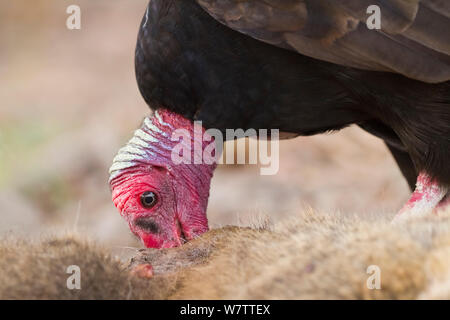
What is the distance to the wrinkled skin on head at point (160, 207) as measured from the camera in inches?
133

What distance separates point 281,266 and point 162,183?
1.27 metres

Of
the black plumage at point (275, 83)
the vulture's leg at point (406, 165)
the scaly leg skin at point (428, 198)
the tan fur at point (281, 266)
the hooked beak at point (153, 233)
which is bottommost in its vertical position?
the tan fur at point (281, 266)

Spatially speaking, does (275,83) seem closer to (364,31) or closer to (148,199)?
(364,31)

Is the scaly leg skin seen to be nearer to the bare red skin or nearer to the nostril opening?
the nostril opening

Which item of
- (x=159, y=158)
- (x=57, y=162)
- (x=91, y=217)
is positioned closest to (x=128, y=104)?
(x=57, y=162)

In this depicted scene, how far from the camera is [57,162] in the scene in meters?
6.70

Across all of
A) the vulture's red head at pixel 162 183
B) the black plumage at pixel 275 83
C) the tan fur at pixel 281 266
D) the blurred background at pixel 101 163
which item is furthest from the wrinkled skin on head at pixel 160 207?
the tan fur at pixel 281 266

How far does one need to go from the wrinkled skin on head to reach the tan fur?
64 cm

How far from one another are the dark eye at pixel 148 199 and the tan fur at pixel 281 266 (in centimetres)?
66

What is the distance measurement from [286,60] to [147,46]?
0.55m

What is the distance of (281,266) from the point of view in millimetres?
2303

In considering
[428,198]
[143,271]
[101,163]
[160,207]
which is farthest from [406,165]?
[101,163]

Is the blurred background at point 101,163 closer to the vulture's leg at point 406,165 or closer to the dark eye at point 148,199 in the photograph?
the vulture's leg at point 406,165

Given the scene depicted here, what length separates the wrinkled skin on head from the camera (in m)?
3.39
